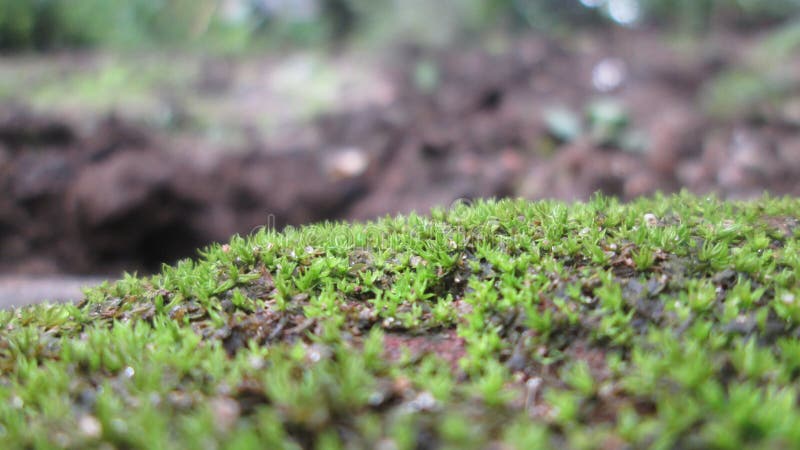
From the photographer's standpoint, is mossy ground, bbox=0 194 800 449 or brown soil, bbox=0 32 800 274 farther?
brown soil, bbox=0 32 800 274

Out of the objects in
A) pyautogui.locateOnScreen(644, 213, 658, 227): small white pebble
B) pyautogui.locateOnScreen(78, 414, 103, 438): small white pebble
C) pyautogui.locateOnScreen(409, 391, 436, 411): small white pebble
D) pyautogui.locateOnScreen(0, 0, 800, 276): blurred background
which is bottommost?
pyautogui.locateOnScreen(78, 414, 103, 438): small white pebble

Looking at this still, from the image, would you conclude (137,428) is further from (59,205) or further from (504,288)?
(59,205)

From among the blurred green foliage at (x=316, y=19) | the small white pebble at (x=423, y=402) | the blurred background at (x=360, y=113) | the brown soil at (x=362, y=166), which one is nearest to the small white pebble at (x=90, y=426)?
the small white pebble at (x=423, y=402)

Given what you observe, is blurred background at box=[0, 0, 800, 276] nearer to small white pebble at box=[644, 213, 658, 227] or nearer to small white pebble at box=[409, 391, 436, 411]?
small white pebble at box=[644, 213, 658, 227]

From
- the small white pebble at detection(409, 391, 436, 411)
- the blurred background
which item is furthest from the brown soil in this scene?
the small white pebble at detection(409, 391, 436, 411)

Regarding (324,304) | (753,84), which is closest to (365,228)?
(324,304)

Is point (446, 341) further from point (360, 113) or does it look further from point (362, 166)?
point (360, 113)
